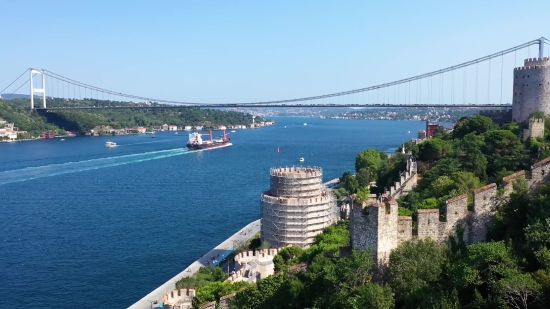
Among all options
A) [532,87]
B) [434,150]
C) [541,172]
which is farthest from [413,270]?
[532,87]

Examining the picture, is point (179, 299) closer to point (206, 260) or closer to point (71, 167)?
point (206, 260)

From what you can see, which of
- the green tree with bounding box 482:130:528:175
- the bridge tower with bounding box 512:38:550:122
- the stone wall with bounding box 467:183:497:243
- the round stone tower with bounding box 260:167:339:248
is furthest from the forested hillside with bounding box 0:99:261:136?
the stone wall with bounding box 467:183:497:243

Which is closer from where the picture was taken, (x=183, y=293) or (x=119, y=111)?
(x=183, y=293)

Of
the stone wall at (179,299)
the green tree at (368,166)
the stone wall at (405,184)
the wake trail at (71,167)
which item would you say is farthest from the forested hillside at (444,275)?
the wake trail at (71,167)

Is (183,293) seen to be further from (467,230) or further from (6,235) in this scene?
(6,235)

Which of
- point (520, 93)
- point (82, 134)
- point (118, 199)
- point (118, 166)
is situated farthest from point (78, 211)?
point (82, 134)
